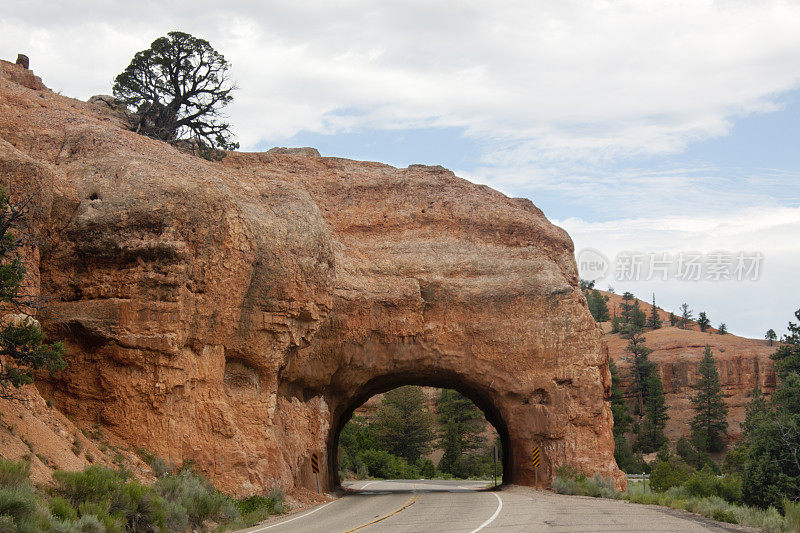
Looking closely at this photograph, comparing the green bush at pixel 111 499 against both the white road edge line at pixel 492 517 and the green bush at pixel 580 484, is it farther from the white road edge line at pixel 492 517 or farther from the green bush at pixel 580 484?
the green bush at pixel 580 484

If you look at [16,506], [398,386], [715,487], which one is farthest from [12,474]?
[715,487]

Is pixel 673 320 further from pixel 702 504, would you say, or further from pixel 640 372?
pixel 702 504

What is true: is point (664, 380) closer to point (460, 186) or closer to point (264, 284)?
point (460, 186)

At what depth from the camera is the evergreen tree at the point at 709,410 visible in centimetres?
6288

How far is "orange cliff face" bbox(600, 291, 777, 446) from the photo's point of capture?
67.1 meters

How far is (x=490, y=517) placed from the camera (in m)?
16.1

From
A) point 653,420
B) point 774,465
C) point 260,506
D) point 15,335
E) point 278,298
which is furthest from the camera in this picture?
point 653,420

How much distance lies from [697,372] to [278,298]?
56.9 m

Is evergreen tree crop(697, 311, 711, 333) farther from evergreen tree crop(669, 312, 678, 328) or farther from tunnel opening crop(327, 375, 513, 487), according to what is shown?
tunnel opening crop(327, 375, 513, 487)

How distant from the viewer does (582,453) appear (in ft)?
89.7

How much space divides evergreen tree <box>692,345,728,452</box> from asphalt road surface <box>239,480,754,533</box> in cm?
4634

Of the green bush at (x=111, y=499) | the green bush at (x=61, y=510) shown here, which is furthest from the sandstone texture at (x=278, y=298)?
the green bush at (x=61, y=510)

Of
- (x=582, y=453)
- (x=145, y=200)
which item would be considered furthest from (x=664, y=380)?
(x=145, y=200)

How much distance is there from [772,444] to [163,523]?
16.5 metres
